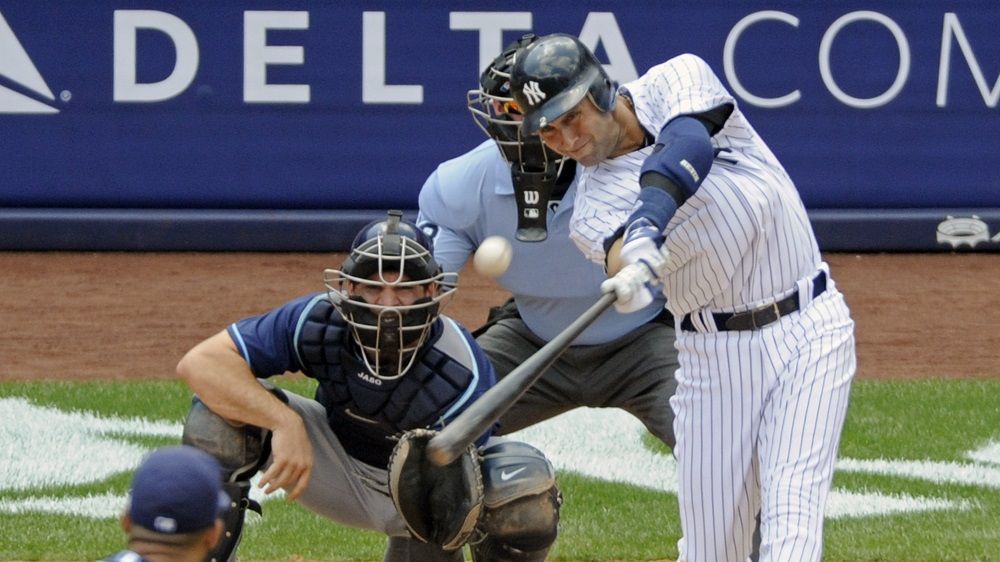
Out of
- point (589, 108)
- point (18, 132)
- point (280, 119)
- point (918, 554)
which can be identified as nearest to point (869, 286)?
point (280, 119)

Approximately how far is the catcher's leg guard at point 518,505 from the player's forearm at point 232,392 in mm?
578

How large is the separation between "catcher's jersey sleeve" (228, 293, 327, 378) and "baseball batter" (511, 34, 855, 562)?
853 mm

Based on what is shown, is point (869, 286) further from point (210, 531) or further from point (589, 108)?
point (210, 531)

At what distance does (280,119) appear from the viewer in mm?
10938

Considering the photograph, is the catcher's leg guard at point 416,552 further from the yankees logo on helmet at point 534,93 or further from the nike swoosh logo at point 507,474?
the yankees logo on helmet at point 534,93

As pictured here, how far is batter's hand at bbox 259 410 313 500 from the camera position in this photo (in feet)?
14.7

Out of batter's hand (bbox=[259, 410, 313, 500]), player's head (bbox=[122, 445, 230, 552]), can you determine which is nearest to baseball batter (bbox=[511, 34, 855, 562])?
batter's hand (bbox=[259, 410, 313, 500])

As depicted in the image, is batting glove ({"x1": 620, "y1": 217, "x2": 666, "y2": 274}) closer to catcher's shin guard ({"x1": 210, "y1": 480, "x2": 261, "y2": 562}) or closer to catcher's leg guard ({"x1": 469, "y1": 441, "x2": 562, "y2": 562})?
catcher's leg guard ({"x1": 469, "y1": 441, "x2": 562, "y2": 562})

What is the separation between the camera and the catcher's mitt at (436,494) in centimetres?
434

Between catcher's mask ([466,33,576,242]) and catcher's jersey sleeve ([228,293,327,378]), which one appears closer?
Answer: catcher's jersey sleeve ([228,293,327,378])

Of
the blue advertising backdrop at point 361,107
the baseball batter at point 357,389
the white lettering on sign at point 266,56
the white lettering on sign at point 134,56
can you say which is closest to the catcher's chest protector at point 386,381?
the baseball batter at point 357,389

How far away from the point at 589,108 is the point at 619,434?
359 centimetres

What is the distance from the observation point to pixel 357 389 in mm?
4605

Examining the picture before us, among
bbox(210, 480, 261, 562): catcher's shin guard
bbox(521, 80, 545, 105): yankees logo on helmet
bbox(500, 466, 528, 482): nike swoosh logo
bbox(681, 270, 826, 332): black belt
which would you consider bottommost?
bbox(210, 480, 261, 562): catcher's shin guard
